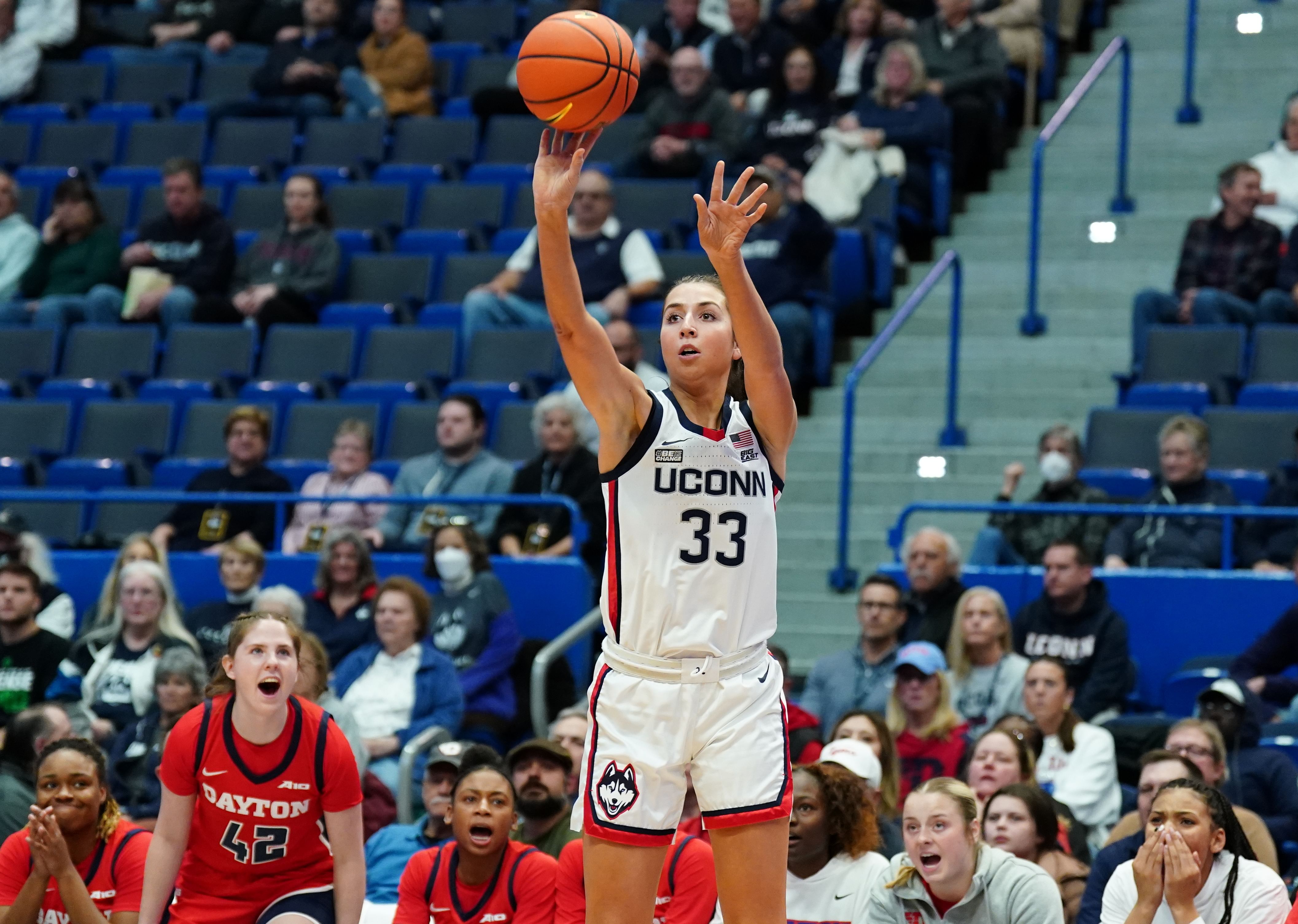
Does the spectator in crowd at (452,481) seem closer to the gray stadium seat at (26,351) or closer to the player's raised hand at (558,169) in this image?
the gray stadium seat at (26,351)

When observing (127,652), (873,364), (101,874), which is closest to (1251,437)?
(873,364)

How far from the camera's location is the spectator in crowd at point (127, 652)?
8.65 m

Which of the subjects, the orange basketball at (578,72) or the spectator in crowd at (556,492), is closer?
the orange basketball at (578,72)

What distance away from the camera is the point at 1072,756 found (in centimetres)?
756

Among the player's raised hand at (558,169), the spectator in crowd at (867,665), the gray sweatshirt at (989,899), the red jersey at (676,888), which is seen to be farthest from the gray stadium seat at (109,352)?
the player's raised hand at (558,169)

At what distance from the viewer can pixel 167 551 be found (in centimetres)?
1023

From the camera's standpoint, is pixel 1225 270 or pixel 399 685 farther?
pixel 1225 270

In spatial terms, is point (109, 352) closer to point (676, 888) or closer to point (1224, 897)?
point (676, 888)

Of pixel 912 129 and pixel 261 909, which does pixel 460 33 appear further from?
pixel 261 909

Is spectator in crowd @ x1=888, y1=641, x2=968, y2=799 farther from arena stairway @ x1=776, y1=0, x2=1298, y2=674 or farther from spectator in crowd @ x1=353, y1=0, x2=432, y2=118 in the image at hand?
spectator in crowd @ x1=353, y1=0, x2=432, y2=118

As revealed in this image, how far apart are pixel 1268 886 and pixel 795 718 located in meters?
2.54

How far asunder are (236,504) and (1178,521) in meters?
4.85

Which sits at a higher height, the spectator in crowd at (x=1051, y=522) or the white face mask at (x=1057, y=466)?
the white face mask at (x=1057, y=466)

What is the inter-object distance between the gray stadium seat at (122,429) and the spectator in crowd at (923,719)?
5.09m
